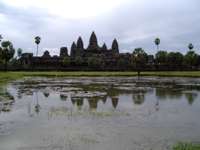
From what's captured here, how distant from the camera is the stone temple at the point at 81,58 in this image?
108m

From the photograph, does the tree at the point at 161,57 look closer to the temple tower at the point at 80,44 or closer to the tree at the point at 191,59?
the tree at the point at 191,59

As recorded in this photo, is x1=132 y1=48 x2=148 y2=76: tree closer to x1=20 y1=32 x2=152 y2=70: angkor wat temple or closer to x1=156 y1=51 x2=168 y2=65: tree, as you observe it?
x1=20 y1=32 x2=152 y2=70: angkor wat temple

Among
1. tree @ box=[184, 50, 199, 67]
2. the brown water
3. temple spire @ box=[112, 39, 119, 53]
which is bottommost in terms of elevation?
the brown water

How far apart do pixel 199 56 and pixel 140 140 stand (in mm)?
113147

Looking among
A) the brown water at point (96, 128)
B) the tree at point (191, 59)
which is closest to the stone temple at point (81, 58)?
the tree at point (191, 59)

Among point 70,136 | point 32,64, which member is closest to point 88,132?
point 70,136

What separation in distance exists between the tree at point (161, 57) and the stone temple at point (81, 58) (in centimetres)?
1086

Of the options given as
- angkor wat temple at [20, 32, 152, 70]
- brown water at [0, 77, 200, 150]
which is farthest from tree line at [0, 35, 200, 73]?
brown water at [0, 77, 200, 150]

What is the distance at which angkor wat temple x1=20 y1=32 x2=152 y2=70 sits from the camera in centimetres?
10719

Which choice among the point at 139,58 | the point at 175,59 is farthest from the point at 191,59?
the point at 139,58

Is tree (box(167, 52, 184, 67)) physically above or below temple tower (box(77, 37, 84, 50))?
below

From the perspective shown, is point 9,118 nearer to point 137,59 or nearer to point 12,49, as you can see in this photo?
point 12,49

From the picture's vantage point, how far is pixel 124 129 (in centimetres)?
1330

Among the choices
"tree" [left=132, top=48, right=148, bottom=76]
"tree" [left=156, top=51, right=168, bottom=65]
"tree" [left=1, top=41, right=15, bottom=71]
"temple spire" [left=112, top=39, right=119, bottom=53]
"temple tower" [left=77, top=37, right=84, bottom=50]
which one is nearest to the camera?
"tree" [left=1, top=41, right=15, bottom=71]
